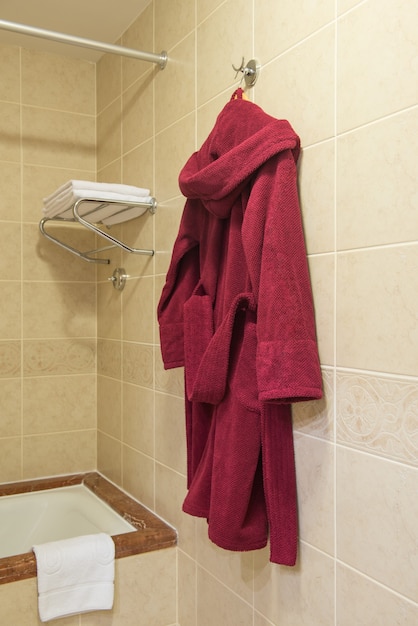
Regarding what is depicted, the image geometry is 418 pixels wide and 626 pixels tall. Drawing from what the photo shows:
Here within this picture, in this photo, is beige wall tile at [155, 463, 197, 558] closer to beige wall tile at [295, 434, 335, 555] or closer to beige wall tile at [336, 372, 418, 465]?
beige wall tile at [295, 434, 335, 555]

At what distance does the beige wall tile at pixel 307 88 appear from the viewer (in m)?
1.21

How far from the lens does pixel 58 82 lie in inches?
Answer: 98.7

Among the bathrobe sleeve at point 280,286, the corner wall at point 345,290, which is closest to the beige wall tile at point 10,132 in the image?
the corner wall at point 345,290

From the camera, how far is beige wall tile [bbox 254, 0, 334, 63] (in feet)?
4.06

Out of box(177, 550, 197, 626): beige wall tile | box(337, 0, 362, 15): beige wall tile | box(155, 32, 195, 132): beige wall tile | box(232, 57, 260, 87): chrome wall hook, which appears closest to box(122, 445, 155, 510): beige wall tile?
box(177, 550, 197, 626): beige wall tile

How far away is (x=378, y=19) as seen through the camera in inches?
42.7

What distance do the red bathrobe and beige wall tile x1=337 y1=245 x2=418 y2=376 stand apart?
0.08 m

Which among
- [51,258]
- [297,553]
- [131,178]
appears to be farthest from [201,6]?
[297,553]

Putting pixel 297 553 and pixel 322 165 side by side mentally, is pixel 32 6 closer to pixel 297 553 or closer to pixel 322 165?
pixel 322 165

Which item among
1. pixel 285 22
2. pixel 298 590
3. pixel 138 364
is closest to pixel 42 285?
pixel 138 364

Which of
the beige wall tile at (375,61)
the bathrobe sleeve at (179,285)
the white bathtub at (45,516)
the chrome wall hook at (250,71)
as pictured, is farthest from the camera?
the white bathtub at (45,516)

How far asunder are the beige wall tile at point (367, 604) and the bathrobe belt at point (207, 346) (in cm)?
40

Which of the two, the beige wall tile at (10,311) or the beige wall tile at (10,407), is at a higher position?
the beige wall tile at (10,311)

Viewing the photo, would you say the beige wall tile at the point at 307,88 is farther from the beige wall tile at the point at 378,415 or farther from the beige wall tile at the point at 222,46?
the beige wall tile at the point at 378,415
